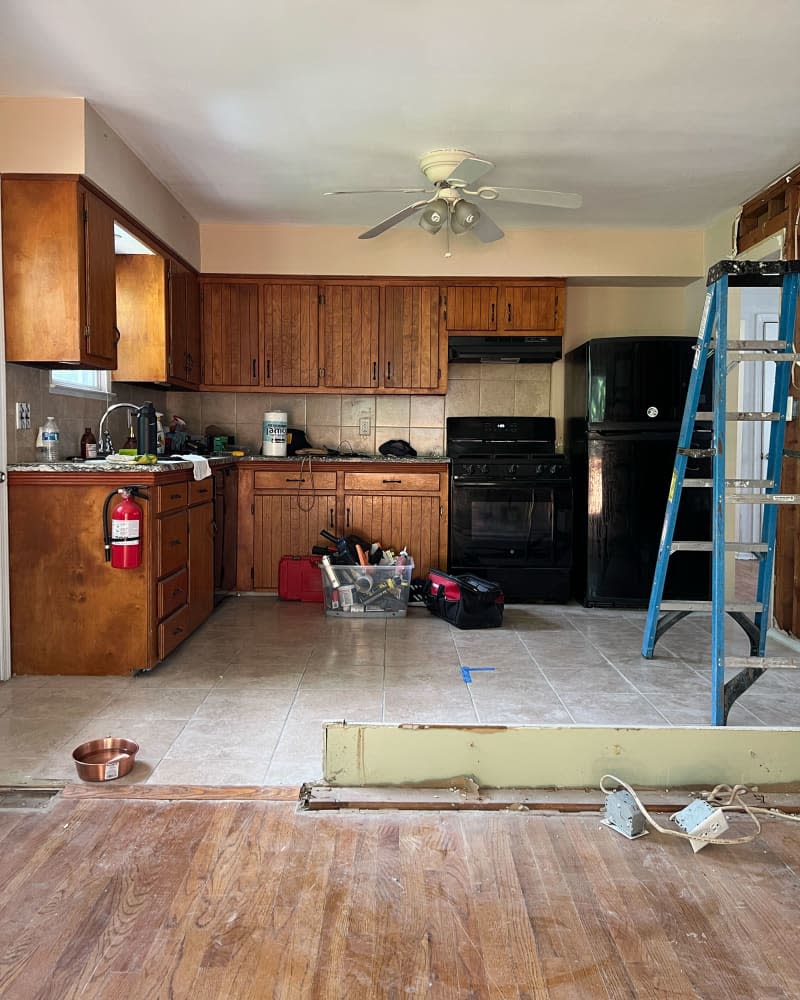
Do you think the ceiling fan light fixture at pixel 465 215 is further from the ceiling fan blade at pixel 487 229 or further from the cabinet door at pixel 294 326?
the cabinet door at pixel 294 326

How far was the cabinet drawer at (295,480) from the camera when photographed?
5.07 metres

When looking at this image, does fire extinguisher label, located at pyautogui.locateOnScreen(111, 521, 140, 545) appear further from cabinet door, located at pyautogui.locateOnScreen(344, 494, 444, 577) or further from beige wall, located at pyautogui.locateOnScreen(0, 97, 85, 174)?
cabinet door, located at pyautogui.locateOnScreen(344, 494, 444, 577)

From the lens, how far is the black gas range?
4.96m

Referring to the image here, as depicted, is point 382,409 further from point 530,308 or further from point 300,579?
point 300,579

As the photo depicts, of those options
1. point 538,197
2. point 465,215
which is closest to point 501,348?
point 465,215

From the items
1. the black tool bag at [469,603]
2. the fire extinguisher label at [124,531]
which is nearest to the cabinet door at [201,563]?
the fire extinguisher label at [124,531]

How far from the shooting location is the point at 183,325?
4.88 metres

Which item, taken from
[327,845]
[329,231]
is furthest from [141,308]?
[327,845]

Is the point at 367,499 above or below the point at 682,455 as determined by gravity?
below

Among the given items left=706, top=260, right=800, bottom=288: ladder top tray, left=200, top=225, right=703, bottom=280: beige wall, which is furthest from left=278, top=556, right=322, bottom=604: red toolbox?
left=706, top=260, right=800, bottom=288: ladder top tray

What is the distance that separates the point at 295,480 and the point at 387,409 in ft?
3.21

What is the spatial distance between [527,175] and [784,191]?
1371 mm

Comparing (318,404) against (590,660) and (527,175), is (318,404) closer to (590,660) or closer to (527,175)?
(527,175)

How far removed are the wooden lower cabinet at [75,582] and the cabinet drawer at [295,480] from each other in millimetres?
1748
